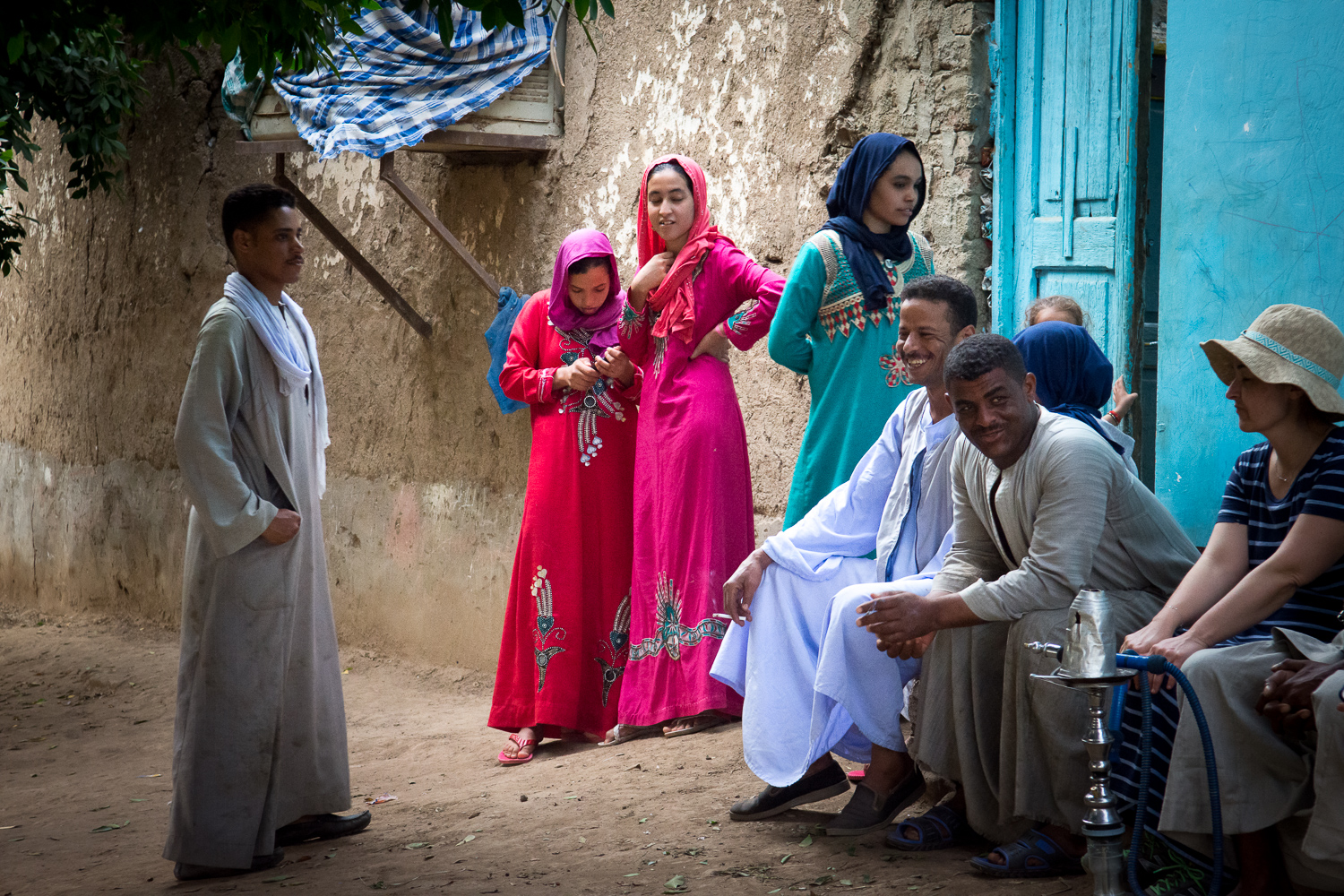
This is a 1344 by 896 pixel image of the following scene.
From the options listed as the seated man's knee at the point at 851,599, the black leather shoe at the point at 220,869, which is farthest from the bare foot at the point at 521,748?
the seated man's knee at the point at 851,599

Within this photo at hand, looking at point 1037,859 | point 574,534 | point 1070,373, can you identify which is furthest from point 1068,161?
point 1037,859

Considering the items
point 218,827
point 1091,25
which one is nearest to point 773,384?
point 1091,25

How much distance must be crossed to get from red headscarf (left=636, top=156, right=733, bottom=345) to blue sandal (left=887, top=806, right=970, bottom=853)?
6.78ft

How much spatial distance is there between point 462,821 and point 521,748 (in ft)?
2.86

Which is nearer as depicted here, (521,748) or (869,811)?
(869,811)

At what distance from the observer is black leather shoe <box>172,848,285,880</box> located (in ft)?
11.8

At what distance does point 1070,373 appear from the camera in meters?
3.48

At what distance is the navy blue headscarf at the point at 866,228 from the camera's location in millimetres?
4078

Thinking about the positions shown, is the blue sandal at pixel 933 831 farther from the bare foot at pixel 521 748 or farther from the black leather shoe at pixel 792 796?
the bare foot at pixel 521 748

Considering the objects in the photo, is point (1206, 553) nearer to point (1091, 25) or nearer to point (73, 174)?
point (1091, 25)

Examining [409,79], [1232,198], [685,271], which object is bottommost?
[685,271]

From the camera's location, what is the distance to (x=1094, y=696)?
2.46 m

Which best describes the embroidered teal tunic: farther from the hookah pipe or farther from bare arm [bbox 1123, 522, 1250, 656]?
the hookah pipe

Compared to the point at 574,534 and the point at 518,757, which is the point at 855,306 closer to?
the point at 574,534
